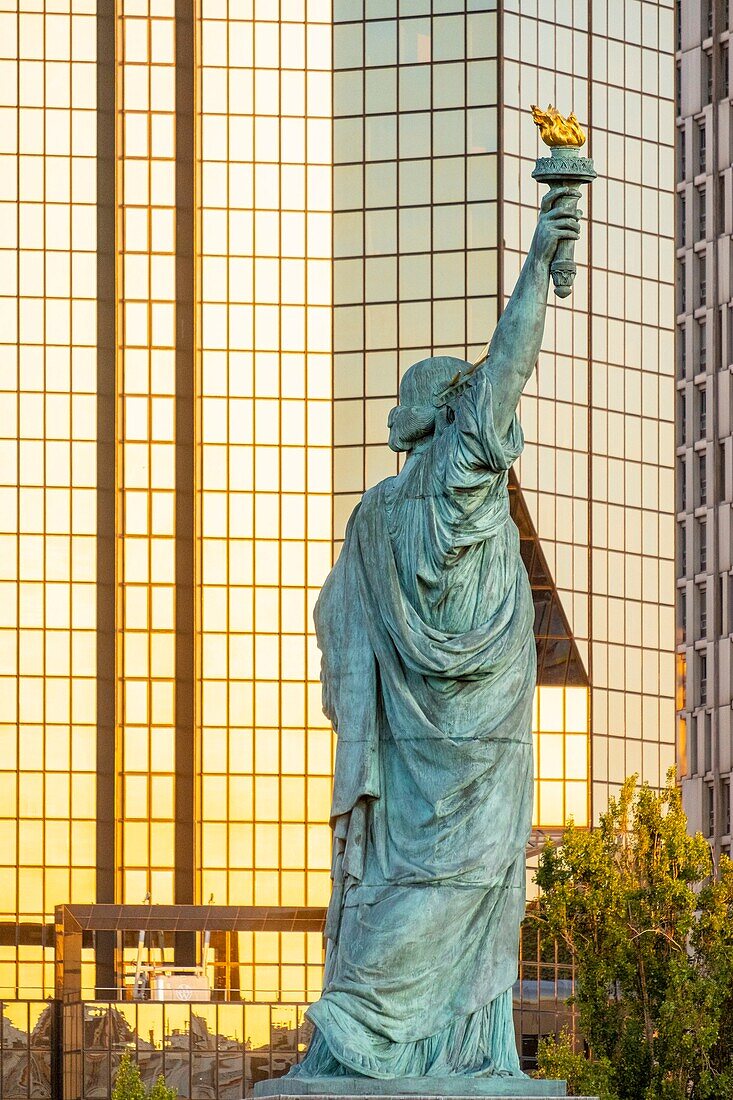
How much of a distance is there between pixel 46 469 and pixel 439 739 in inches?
3142

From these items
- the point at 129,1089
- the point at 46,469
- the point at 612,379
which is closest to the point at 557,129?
the point at 129,1089

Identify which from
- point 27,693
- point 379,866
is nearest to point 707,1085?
point 379,866

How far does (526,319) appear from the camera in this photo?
564 inches

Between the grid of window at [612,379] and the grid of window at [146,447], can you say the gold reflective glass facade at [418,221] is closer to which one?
the grid of window at [612,379]

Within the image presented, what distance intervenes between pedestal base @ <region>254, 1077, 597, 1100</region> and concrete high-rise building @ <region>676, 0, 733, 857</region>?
98.1 meters

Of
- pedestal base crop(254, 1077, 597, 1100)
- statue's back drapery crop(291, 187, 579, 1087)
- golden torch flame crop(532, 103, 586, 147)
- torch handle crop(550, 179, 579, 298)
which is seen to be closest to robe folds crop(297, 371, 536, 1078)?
statue's back drapery crop(291, 187, 579, 1087)

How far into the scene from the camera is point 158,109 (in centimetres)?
9550

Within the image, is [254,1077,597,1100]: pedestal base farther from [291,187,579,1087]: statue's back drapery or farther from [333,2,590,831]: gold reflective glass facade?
[333,2,590,831]: gold reflective glass facade

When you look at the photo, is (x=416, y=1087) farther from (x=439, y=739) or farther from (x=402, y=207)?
(x=402, y=207)

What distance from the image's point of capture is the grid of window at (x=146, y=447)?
91688 mm

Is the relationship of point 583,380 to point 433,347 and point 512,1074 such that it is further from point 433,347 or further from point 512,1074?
point 512,1074

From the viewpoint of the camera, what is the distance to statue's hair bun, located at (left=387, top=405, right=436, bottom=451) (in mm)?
14883

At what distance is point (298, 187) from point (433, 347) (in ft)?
23.9

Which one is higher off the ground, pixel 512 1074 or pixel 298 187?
pixel 298 187
